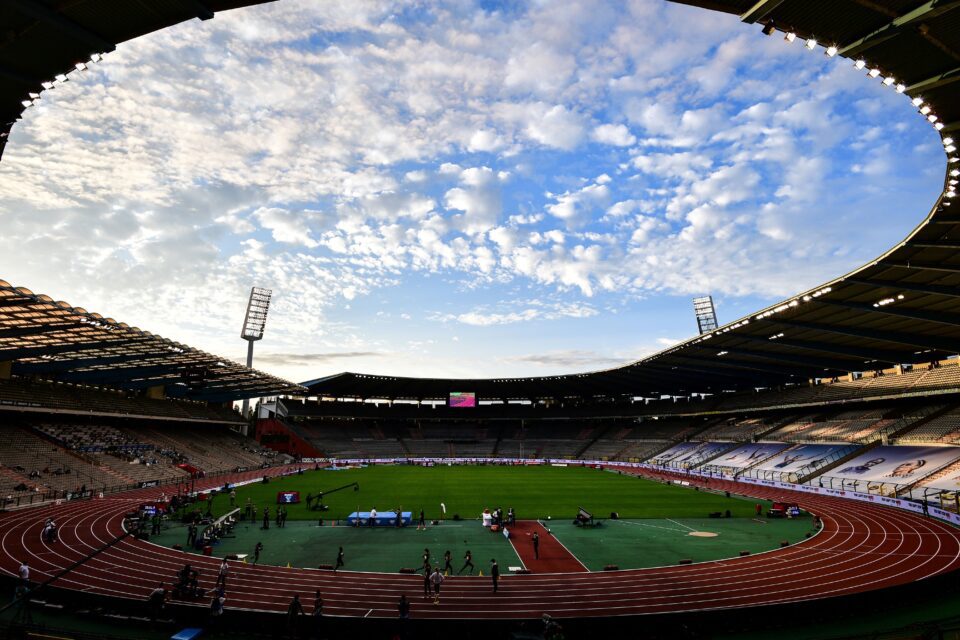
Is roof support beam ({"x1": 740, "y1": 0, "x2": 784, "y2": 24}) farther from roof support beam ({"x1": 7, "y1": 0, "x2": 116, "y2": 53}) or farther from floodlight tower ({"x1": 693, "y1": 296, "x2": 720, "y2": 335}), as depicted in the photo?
floodlight tower ({"x1": 693, "y1": 296, "x2": 720, "y2": 335})

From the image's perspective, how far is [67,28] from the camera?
1084 cm

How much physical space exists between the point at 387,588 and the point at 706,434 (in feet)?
214

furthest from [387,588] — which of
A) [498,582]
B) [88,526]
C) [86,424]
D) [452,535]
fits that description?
[86,424]

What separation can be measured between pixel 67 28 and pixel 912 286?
38332 millimetres

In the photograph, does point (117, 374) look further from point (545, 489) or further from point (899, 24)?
point (899, 24)

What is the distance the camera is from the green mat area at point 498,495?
34.5m

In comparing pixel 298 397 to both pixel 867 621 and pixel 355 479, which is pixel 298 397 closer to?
pixel 355 479

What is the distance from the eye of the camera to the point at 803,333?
42.0m

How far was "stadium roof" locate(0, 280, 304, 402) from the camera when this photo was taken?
28594 mm

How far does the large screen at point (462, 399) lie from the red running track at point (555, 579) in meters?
75.1

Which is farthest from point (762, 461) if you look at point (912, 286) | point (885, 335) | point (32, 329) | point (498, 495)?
point (32, 329)

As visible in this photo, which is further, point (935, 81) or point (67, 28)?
point (935, 81)

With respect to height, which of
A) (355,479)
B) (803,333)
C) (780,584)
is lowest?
(355,479)

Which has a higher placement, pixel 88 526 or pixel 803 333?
pixel 803 333
